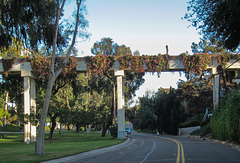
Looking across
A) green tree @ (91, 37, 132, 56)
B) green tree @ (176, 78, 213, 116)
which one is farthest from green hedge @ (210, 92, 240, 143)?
green tree @ (91, 37, 132, 56)

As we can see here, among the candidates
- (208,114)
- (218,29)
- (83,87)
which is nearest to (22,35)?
(218,29)

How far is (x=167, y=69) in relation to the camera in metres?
33.3

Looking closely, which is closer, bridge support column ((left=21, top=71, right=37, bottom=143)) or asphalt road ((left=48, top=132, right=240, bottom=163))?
asphalt road ((left=48, top=132, right=240, bottom=163))

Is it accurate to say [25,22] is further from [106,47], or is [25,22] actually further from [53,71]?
[106,47]

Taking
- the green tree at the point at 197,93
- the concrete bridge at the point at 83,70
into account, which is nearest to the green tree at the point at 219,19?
the concrete bridge at the point at 83,70

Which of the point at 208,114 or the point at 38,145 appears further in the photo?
the point at 208,114

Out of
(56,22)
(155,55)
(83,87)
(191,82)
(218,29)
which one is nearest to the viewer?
→ (218,29)

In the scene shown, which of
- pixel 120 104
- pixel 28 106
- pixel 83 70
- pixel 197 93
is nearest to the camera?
pixel 28 106

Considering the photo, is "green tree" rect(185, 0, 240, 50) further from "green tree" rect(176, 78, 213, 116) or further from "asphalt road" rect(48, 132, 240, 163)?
"green tree" rect(176, 78, 213, 116)

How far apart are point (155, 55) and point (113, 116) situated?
12593 mm

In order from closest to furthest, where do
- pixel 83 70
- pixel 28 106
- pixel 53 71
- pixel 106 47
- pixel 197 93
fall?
1. pixel 53 71
2. pixel 28 106
3. pixel 83 70
4. pixel 197 93
5. pixel 106 47

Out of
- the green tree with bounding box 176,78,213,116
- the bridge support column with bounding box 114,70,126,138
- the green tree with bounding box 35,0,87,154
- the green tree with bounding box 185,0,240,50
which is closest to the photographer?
the green tree with bounding box 185,0,240,50

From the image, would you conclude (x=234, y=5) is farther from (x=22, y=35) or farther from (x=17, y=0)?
(x=22, y=35)

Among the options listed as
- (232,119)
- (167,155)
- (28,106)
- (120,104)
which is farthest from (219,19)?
(28,106)
